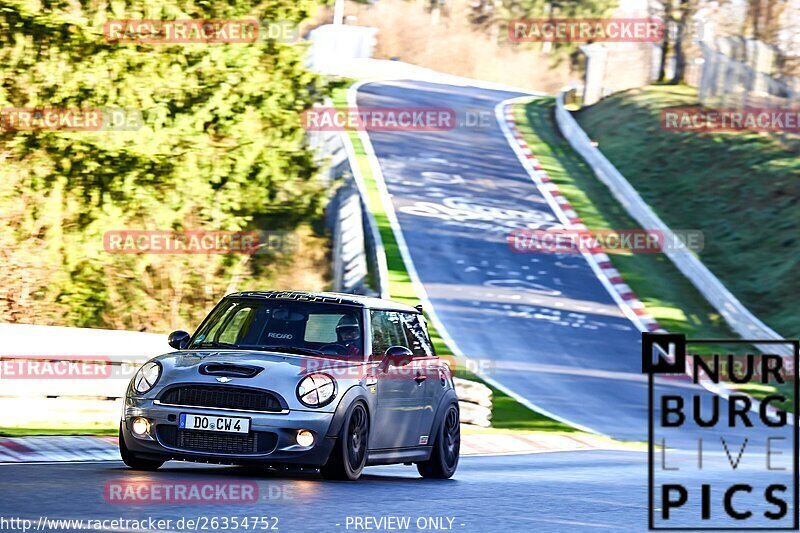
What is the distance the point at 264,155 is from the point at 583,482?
55.5 ft

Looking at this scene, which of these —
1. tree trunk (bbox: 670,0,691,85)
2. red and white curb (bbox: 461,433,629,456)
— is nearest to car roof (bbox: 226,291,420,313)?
red and white curb (bbox: 461,433,629,456)

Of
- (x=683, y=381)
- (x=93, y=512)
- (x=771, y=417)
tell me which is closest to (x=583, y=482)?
(x=93, y=512)

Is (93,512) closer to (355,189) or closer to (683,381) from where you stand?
(683,381)

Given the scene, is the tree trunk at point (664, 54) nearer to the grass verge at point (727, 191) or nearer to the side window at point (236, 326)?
the grass verge at point (727, 191)

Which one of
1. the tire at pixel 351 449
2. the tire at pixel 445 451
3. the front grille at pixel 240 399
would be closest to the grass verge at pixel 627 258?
the tire at pixel 445 451

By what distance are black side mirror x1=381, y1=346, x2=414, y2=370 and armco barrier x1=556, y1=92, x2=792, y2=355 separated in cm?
1929

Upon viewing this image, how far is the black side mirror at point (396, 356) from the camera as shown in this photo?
1170 centimetres

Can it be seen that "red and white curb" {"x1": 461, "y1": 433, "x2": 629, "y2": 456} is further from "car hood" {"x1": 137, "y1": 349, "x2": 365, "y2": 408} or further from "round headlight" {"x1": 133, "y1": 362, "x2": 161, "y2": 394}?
"round headlight" {"x1": 133, "y1": 362, "x2": 161, "y2": 394}

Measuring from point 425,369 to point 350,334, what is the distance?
1247 millimetres

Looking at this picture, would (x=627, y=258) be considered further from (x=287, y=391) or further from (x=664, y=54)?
(x=287, y=391)

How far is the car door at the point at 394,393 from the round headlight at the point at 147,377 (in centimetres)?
179

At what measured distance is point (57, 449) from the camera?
41.8ft

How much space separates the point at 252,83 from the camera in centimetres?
2892

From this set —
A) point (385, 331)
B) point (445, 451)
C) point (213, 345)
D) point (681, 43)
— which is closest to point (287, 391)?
point (213, 345)
